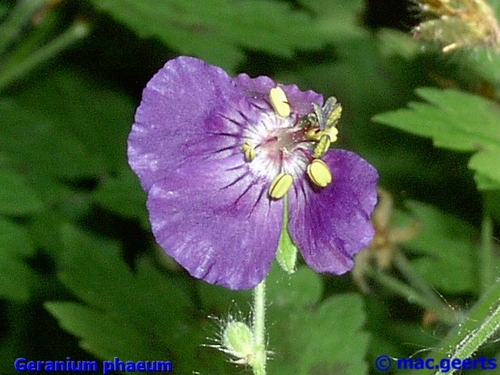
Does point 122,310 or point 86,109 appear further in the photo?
point 86,109

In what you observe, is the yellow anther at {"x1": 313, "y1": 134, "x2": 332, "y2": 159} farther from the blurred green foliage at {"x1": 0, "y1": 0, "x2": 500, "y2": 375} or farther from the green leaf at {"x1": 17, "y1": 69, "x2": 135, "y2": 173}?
the green leaf at {"x1": 17, "y1": 69, "x2": 135, "y2": 173}

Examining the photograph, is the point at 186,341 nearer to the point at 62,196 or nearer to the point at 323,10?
the point at 62,196

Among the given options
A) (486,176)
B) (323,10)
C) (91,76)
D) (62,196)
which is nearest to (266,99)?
(486,176)

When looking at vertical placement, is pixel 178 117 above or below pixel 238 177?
above

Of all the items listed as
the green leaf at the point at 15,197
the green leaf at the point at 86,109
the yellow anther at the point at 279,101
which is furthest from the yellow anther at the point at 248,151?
the green leaf at the point at 86,109

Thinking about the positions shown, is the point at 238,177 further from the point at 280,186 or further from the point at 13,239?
the point at 13,239

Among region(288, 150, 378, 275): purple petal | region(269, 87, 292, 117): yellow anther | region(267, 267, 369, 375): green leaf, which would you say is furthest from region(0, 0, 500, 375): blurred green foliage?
region(269, 87, 292, 117): yellow anther

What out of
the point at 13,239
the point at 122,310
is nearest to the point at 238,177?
the point at 122,310
